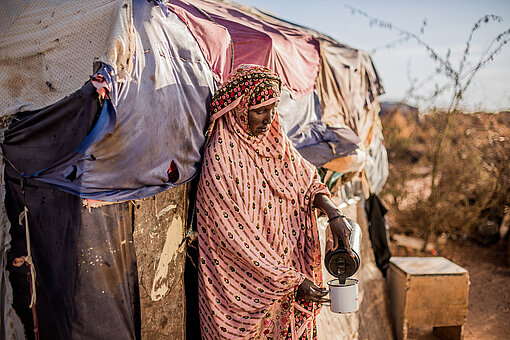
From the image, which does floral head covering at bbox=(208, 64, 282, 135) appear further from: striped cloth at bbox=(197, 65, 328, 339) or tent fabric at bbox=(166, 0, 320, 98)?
tent fabric at bbox=(166, 0, 320, 98)

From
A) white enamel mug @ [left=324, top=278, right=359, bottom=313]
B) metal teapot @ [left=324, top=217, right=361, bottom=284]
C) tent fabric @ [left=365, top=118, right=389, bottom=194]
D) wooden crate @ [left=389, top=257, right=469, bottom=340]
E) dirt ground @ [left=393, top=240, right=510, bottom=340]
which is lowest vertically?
dirt ground @ [left=393, top=240, right=510, bottom=340]

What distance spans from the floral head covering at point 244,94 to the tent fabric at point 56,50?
54 centimetres

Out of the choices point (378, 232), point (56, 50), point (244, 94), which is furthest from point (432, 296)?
point (56, 50)

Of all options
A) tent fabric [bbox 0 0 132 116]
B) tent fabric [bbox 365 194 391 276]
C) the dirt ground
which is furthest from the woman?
the dirt ground

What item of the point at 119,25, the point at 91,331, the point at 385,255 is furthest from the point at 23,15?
the point at 385,255

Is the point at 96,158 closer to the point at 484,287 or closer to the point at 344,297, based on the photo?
the point at 344,297

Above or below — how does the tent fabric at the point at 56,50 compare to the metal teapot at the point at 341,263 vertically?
above

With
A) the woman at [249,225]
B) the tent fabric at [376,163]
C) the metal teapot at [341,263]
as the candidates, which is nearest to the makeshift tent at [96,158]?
the woman at [249,225]

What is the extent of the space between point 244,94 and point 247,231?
2.20 feet

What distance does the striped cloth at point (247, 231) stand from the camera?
6.88 feet

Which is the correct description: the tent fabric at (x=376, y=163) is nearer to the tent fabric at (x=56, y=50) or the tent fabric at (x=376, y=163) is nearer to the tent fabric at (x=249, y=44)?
the tent fabric at (x=249, y=44)

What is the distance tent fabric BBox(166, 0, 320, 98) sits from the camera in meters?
2.51

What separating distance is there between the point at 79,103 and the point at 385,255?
14.1 feet

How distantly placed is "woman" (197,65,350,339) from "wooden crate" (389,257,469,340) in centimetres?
231
